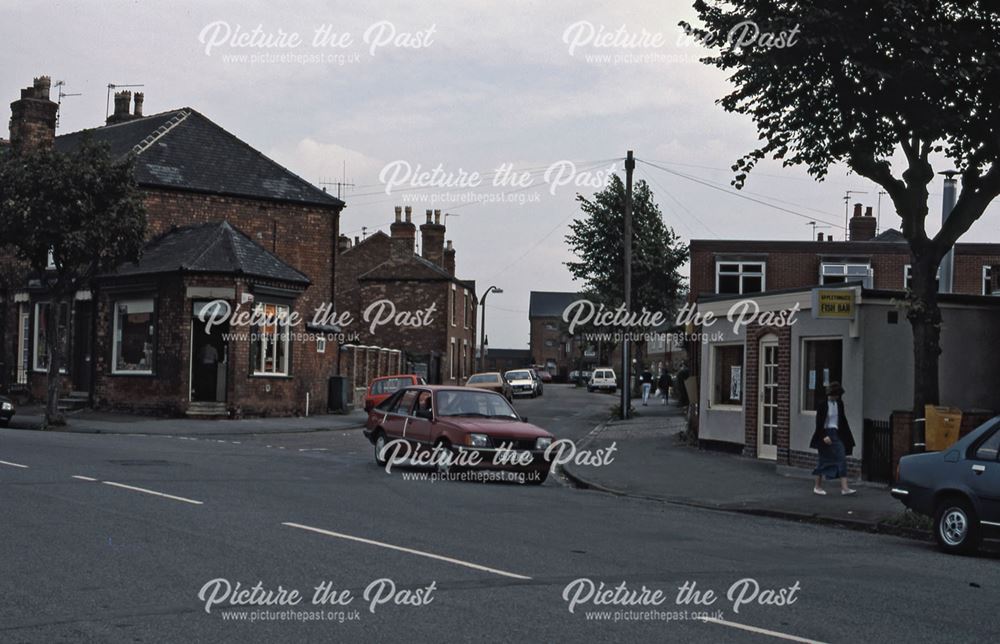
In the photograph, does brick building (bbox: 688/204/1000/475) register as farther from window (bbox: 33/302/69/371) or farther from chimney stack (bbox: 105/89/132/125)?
chimney stack (bbox: 105/89/132/125)

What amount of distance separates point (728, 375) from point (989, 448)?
13.4m

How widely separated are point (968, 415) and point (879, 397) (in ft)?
6.42

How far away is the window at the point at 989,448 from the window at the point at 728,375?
12.4m

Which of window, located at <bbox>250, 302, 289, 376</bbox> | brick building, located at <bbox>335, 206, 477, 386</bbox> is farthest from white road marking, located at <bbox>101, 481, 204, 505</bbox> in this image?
brick building, located at <bbox>335, 206, 477, 386</bbox>

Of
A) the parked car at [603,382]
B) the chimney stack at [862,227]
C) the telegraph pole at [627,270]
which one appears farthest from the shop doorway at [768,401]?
the parked car at [603,382]

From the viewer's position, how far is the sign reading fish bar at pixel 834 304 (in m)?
19.9

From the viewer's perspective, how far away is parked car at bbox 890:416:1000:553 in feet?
39.7

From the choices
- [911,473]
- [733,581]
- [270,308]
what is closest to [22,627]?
[733,581]

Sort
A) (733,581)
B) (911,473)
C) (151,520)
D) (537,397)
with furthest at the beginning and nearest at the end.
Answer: (537,397)
(911,473)
(151,520)
(733,581)

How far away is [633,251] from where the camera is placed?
4950cm

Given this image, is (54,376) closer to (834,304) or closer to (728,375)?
(728,375)

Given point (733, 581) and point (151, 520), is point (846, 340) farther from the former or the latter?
point (151, 520)

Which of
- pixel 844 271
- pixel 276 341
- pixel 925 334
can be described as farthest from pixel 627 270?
pixel 925 334

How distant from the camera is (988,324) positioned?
21.3 m
